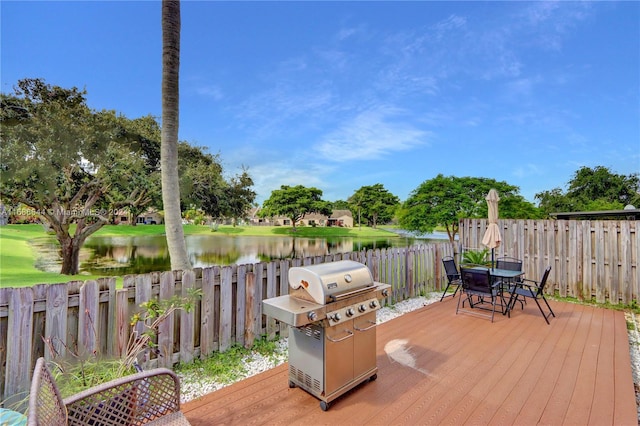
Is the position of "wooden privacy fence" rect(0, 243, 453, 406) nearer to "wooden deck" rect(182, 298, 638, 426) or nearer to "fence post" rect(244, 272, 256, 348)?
"fence post" rect(244, 272, 256, 348)

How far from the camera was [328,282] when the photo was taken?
246 centimetres

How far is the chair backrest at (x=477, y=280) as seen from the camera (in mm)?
4680

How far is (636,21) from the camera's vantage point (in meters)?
9.34

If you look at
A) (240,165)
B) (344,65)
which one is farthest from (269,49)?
(240,165)

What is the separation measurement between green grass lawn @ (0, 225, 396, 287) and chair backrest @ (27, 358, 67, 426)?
1088cm

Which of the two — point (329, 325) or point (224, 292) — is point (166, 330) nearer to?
point (224, 292)

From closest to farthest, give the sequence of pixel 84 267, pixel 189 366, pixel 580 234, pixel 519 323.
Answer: pixel 189 366 < pixel 519 323 < pixel 580 234 < pixel 84 267

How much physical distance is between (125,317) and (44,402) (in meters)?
1.87

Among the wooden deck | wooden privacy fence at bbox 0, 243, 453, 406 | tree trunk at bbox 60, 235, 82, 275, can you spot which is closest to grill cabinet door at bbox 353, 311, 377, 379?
the wooden deck

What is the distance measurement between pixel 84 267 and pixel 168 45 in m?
15.8

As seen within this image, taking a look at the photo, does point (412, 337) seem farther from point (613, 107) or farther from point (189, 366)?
point (613, 107)

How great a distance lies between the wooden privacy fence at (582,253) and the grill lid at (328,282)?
6.68 metres

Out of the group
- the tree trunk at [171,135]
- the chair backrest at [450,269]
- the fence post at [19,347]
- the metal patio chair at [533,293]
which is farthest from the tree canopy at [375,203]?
the fence post at [19,347]

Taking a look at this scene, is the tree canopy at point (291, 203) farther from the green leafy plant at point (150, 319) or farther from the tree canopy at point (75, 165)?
the green leafy plant at point (150, 319)
